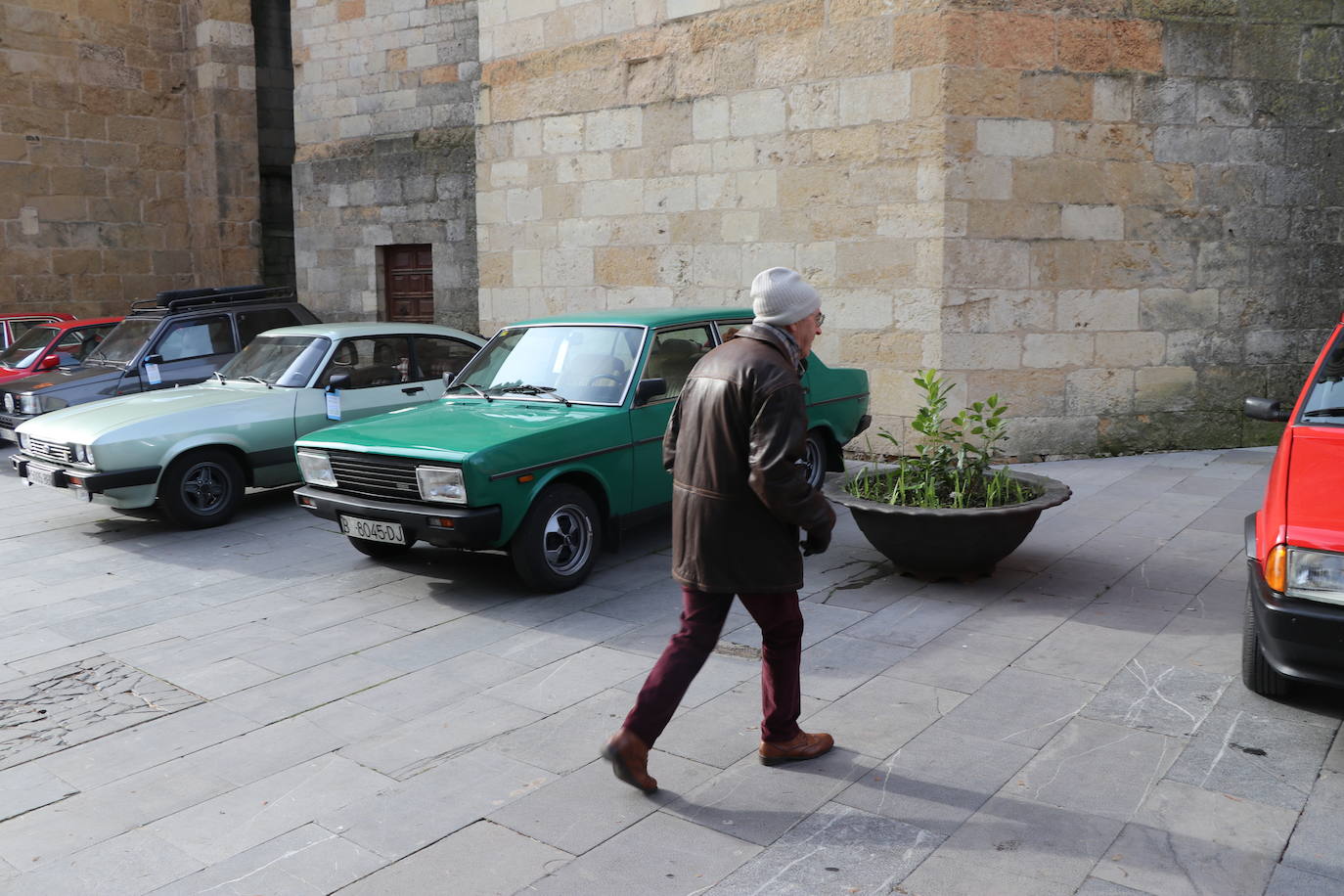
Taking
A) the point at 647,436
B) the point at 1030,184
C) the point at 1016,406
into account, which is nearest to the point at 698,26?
the point at 1030,184

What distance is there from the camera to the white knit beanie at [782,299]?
12.7ft

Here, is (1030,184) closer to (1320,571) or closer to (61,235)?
(1320,571)

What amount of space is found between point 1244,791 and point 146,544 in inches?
281

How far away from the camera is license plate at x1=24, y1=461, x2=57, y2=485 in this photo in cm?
799

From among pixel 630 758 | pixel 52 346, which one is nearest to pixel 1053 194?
pixel 630 758

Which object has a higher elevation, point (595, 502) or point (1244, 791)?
point (595, 502)

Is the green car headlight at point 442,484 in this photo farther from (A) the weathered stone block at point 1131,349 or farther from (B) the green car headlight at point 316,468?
(A) the weathered stone block at point 1131,349

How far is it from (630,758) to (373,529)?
2.99m

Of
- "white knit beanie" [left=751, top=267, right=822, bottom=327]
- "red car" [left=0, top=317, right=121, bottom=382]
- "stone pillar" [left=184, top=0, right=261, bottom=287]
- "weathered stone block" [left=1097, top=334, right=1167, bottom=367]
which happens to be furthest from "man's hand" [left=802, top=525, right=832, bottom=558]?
"stone pillar" [left=184, top=0, right=261, bottom=287]

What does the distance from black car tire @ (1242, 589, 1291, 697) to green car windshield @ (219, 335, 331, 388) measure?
22.7 feet

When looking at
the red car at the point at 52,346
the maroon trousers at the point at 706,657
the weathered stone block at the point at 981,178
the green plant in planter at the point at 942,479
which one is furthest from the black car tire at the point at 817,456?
the red car at the point at 52,346

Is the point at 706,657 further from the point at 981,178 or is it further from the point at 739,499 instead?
the point at 981,178

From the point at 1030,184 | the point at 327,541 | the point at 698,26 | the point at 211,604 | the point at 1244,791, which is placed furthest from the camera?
the point at 698,26

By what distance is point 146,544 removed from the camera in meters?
7.92
